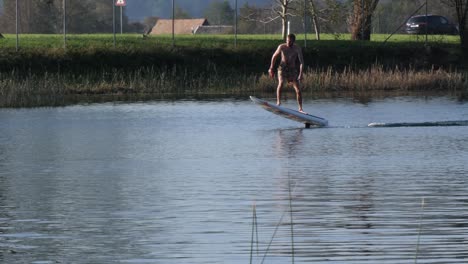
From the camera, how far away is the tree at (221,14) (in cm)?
14000

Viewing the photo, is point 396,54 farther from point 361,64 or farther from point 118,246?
point 118,246

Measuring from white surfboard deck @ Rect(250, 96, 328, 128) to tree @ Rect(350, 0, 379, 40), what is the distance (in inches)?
1057

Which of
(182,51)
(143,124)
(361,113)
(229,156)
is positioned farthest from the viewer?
(182,51)

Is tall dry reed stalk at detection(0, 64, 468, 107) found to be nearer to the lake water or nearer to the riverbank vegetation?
the riverbank vegetation

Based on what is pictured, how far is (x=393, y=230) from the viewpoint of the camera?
41.7 feet

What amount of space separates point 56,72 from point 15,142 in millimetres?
19682

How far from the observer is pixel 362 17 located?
55.2m

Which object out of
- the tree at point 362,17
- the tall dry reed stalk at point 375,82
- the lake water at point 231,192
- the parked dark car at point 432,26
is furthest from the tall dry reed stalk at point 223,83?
the parked dark car at point 432,26

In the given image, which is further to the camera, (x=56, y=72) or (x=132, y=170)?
(x=56, y=72)

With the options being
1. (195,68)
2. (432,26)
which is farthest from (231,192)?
(432,26)

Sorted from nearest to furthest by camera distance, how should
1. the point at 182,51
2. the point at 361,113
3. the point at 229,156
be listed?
the point at 229,156
the point at 361,113
the point at 182,51

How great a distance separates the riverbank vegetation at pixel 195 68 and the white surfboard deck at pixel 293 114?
11.1 meters

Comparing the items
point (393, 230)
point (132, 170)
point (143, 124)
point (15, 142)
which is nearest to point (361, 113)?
point (143, 124)

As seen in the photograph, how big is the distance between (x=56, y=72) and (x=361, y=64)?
1176 cm
